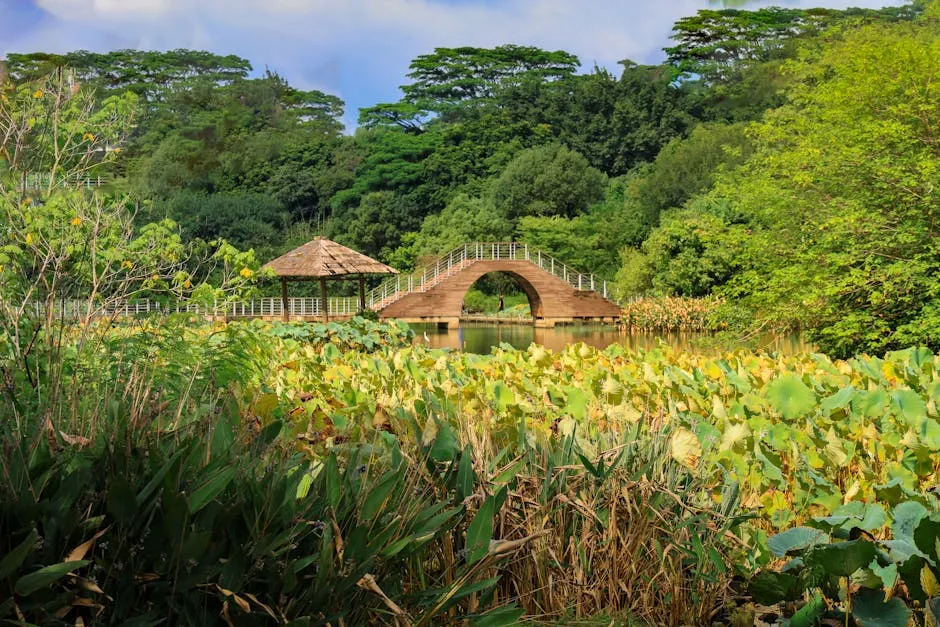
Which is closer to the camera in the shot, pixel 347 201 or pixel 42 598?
pixel 42 598

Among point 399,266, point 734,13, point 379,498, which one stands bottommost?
point 379,498

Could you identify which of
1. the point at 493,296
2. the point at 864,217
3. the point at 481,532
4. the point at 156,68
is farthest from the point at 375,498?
the point at 156,68

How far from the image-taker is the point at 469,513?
2.24 metres

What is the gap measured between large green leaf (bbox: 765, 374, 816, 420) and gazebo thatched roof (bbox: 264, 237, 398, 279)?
23186mm

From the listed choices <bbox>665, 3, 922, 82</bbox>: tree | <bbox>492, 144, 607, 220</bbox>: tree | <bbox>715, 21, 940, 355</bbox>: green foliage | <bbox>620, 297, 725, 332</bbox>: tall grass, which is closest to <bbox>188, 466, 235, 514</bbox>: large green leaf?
<bbox>715, 21, 940, 355</bbox>: green foliage

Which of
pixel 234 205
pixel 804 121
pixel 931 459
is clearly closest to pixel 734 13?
pixel 234 205

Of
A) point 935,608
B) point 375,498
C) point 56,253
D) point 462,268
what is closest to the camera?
point 375,498

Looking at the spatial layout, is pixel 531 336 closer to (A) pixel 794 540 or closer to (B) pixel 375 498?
(A) pixel 794 540

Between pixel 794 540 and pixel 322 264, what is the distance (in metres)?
25.0

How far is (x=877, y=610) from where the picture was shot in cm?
218

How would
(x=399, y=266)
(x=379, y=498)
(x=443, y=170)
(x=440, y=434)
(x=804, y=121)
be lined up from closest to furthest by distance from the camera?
(x=379, y=498)
(x=440, y=434)
(x=804, y=121)
(x=399, y=266)
(x=443, y=170)

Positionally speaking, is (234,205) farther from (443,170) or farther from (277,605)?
(277,605)

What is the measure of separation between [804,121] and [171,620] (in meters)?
14.9

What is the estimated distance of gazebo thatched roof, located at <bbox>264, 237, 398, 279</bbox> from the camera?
26.7 meters
